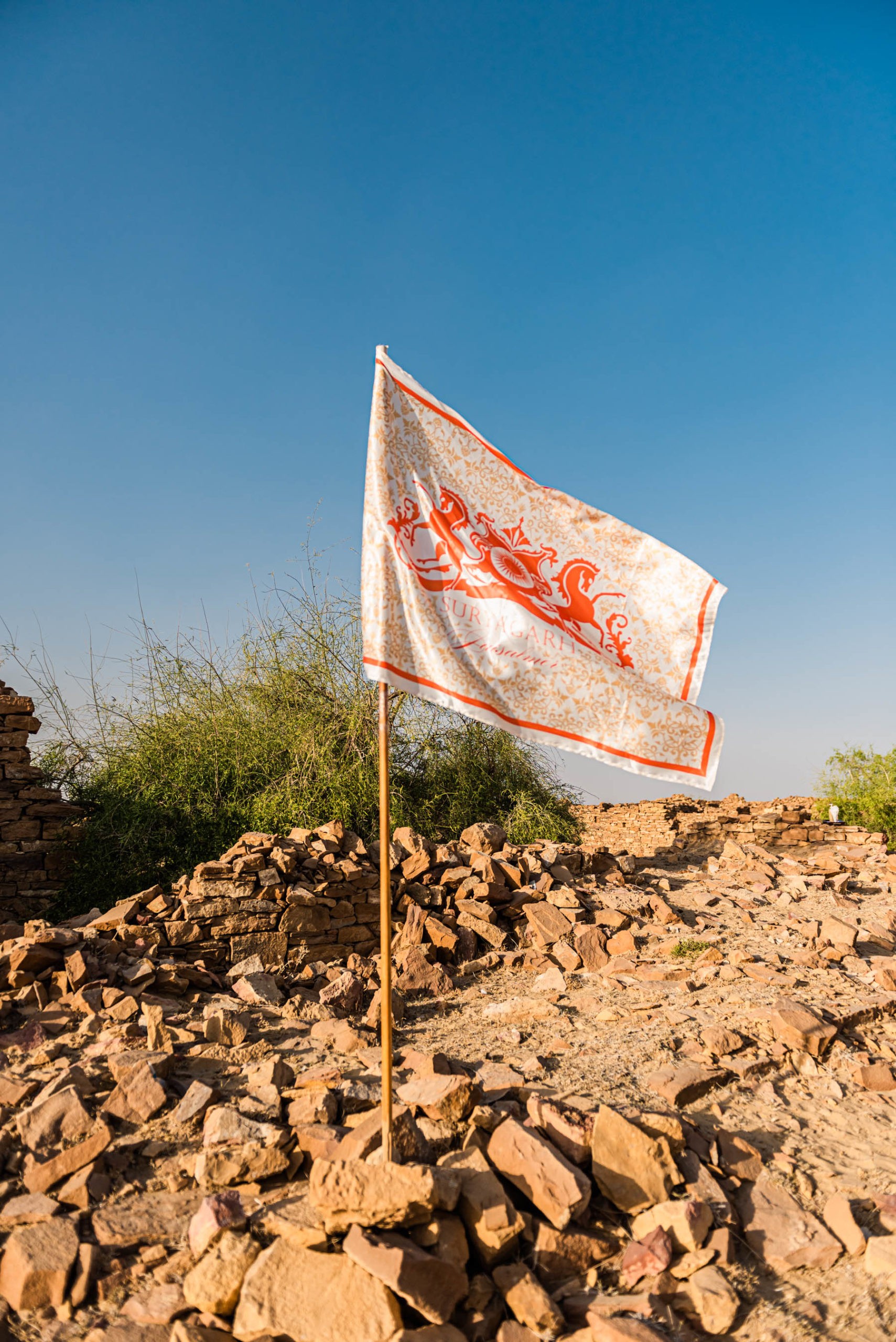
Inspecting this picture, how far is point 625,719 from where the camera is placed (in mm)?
3457

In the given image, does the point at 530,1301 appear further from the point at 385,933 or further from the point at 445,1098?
the point at 385,933

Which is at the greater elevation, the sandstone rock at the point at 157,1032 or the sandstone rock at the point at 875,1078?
the sandstone rock at the point at 875,1078

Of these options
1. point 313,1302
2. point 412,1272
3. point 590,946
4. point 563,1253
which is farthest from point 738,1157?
point 590,946

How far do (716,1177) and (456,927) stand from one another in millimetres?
3789

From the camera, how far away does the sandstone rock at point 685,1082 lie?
4152 millimetres

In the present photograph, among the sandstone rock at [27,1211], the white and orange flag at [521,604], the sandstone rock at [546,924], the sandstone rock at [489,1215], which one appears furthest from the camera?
the sandstone rock at [546,924]

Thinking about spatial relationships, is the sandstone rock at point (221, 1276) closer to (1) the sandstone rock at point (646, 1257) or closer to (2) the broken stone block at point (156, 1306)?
(2) the broken stone block at point (156, 1306)

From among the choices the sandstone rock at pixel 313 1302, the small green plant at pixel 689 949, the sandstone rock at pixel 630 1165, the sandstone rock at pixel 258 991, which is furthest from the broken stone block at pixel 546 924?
the sandstone rock at pixel 313 1302

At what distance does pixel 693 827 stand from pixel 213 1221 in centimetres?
1333

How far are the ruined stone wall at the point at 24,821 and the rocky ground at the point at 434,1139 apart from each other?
222 cm

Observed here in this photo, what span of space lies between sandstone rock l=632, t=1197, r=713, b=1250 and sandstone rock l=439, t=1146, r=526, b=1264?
519mm

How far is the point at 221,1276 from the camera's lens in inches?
103

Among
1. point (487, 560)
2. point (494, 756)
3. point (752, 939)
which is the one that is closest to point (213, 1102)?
point (487, 560)

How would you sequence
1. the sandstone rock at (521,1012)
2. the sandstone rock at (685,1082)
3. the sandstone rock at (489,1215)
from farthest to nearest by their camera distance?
the sandstone rock at (521,1012) < the sandstone rock at (685,1082) < the sandstone rock at (489,1215)
